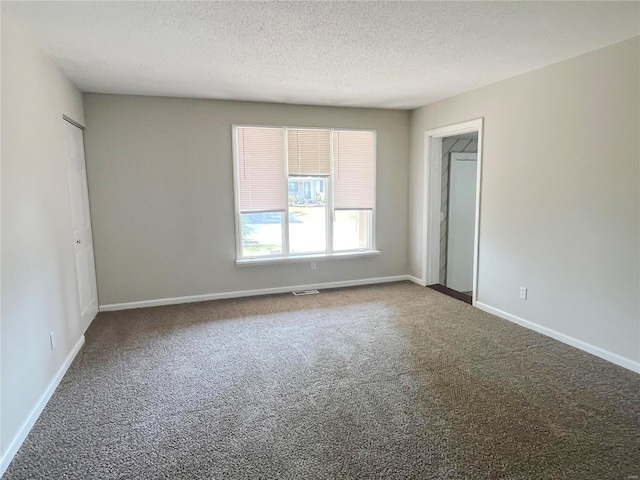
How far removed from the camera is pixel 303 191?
500 cm

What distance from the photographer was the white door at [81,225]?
3.65 metres

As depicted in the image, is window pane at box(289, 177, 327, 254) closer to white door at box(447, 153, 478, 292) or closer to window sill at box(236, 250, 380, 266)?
window sill at box(236, 250, 380, 266)

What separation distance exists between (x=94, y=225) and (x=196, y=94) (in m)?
1.85

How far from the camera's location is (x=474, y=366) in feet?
9.62

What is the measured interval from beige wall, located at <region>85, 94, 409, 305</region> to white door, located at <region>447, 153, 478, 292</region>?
181 cm

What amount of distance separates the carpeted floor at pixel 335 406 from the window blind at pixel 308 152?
209cm

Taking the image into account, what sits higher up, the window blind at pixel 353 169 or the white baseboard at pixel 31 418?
the window blind at pixel 353 169

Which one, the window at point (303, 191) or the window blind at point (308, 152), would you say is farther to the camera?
the window blind at point (308, 152)

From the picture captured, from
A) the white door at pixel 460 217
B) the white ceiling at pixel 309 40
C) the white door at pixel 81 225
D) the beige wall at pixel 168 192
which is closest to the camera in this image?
the white ceiling at pixel 309 40

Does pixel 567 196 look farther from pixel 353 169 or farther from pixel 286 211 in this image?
pixel 286 211

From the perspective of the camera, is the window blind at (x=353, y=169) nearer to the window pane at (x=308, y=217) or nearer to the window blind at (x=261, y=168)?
the window pane at (x=308, y=217)

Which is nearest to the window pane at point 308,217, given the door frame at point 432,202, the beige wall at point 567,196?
the door frame at point 432,202

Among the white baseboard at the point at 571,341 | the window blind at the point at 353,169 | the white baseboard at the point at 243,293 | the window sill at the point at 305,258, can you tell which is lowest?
the white baseboard at the point at 571,341

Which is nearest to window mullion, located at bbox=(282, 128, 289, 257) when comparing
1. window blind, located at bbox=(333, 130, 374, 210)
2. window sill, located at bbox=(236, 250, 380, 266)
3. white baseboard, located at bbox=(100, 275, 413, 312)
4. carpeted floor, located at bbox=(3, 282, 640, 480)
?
window sill, located at bbox=(236, 250, 380, 266)
